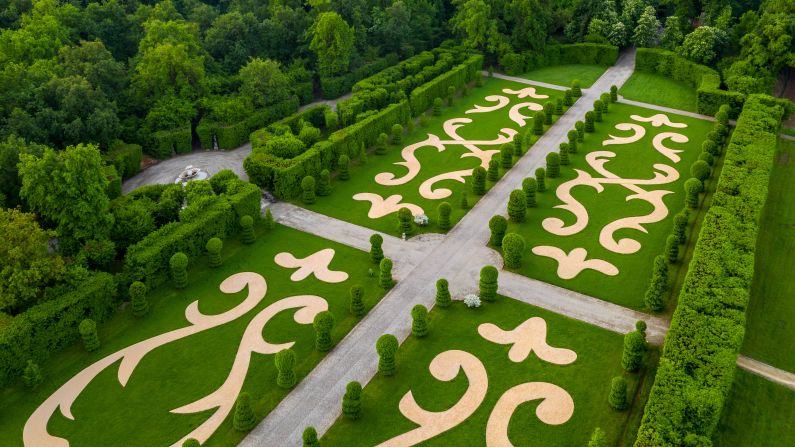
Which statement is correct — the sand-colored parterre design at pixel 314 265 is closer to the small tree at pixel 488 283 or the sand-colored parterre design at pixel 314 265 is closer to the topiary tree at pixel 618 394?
the small tree at pixel 488 283

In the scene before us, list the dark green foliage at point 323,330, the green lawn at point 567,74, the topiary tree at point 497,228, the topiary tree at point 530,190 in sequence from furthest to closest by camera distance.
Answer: the green lawn at point 567,74
the topiary tree at point 530,190
the topiary tree at point 497,228
the dark green foliage at point 323,330

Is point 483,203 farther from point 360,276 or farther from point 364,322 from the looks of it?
point 364,322

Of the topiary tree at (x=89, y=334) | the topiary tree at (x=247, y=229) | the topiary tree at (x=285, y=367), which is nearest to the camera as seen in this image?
the topiary tree at (x=285, y=367)

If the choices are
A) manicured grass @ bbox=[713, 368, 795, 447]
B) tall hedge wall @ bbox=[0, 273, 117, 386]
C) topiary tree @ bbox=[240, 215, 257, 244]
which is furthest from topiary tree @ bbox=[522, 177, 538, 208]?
tall hedge wall @ bbox=[0, 273, 117, 386]

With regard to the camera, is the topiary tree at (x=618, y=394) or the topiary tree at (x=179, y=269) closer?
the topiary tree at (x=618, y=394)

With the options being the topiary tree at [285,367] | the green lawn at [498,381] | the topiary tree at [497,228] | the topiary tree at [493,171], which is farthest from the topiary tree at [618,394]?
the topiary tree at [493,171]

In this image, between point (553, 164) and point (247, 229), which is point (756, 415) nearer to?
point (553, 164)
